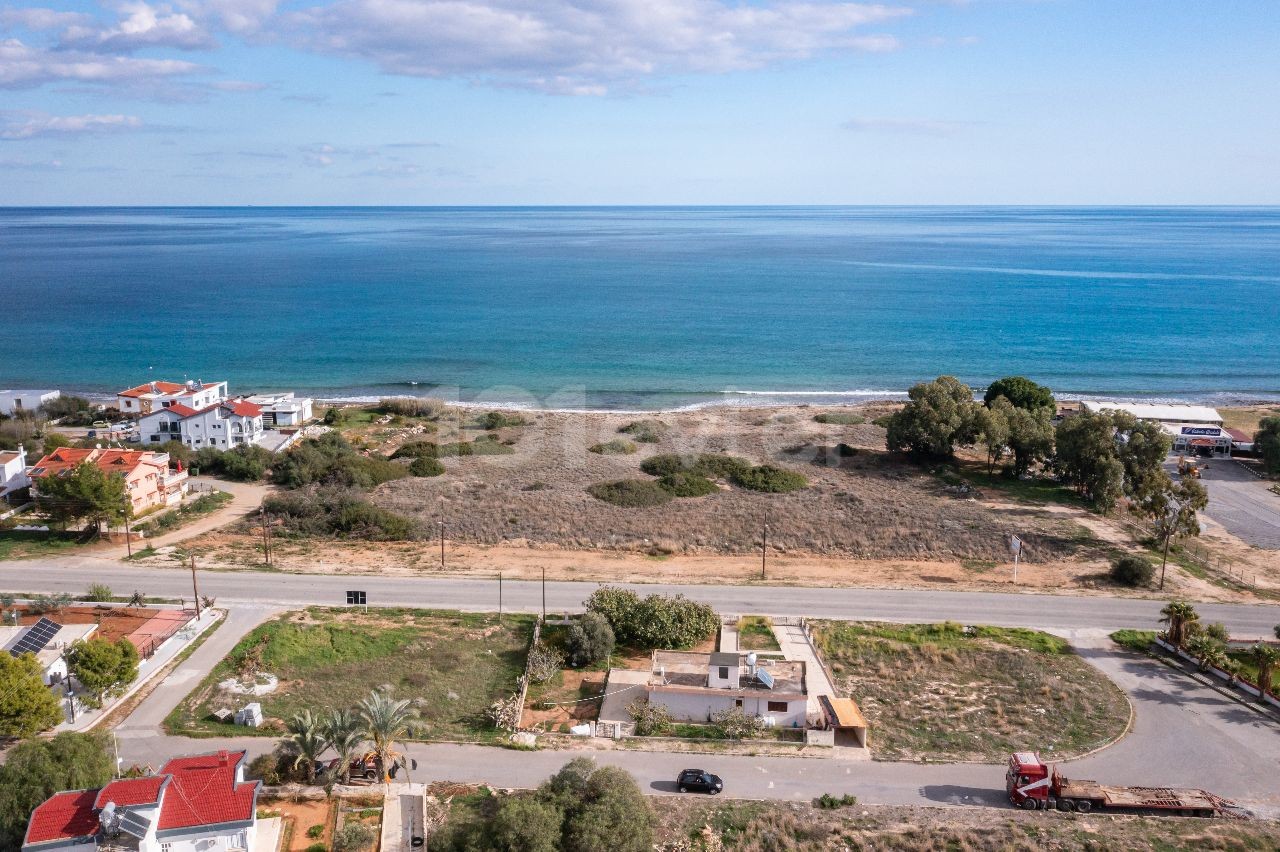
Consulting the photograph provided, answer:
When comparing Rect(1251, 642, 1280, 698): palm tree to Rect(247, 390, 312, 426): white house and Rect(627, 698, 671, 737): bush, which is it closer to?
Rect(627, 698, 671, 737): bush

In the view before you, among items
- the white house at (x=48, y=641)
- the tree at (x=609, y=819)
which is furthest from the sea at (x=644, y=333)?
the tree at (x=609, y=819)

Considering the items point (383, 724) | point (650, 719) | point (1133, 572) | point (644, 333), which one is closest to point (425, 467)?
point (650, 719)

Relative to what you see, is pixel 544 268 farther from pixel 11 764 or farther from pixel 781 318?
pixel 11 764

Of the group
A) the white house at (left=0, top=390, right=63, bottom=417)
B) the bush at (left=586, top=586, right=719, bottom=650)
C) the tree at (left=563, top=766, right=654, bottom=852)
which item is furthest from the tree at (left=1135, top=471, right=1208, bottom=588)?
the white house at (left=0, top=390, right=63, bottom=417)

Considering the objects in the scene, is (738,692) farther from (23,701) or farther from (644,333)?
(644,333)

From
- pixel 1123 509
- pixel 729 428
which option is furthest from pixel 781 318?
pixel 1123 509

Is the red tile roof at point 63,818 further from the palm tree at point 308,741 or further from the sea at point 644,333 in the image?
the sea at point 644,333
